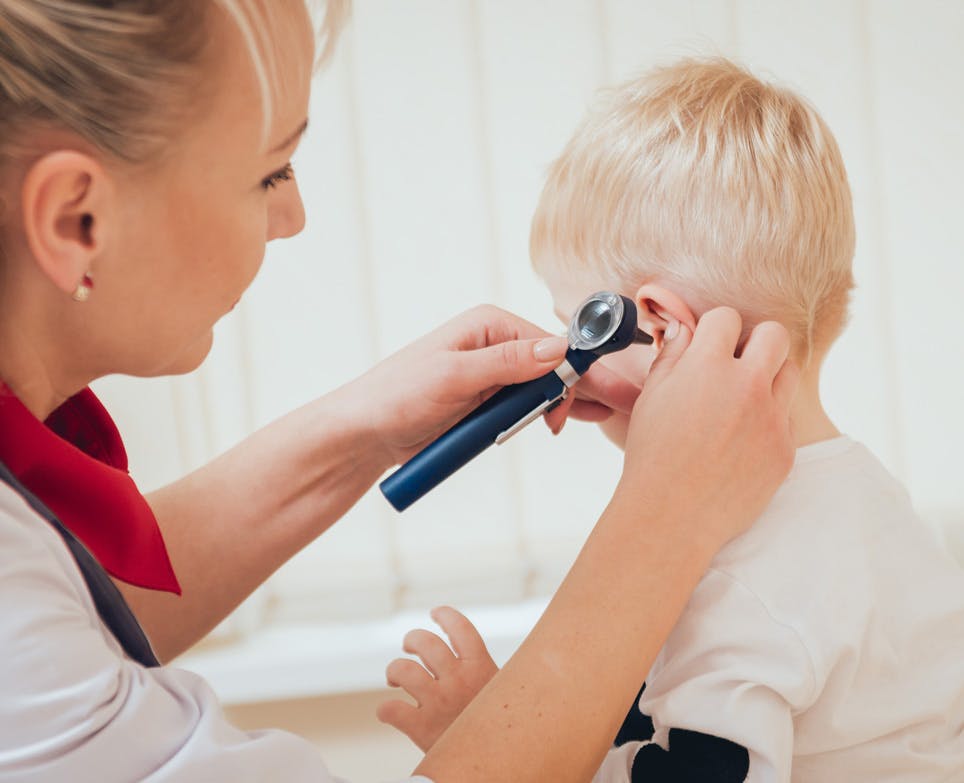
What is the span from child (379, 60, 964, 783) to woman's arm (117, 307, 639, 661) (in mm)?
99

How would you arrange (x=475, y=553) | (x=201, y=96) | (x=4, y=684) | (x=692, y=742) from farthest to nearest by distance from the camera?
(x=475, y=553)
(x=692, y=742)
(x=201, y=96)
(x=4, y=684)

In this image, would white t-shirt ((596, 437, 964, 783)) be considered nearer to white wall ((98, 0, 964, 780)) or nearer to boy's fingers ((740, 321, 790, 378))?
boy's fingers ((740, 321, 790, 378))

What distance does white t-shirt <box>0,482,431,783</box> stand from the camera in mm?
557

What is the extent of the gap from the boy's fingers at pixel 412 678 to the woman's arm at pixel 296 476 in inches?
5.5

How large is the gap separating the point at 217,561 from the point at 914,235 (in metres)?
0.87

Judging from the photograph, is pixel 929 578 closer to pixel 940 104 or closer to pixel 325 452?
pixel 325 452

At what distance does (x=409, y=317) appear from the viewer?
4.51 feet

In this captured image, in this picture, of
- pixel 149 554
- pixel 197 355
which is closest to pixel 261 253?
pixel 197 355

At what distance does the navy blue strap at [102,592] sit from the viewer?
0.65m

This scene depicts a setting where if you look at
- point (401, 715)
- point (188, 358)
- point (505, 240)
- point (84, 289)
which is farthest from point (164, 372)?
point (505, 240)

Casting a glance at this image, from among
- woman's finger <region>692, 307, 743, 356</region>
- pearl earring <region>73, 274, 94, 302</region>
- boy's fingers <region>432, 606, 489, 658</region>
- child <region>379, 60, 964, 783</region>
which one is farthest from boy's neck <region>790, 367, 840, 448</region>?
pearl earring <region>73, 274, 94, 302</region>

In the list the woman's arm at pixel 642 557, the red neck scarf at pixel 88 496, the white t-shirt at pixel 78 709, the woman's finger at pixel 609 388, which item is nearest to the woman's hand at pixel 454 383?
the woman's finger at pixel 609 388

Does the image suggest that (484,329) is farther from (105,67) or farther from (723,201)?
(105,67)

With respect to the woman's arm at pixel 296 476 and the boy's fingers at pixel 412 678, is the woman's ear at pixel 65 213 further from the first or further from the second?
the boy's fingers at pixel 412 678
